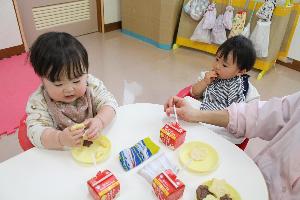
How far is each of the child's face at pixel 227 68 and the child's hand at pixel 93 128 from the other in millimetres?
777

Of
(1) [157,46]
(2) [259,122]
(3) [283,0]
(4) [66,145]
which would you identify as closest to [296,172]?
(2) [259,122]

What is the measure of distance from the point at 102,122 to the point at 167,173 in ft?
0.96

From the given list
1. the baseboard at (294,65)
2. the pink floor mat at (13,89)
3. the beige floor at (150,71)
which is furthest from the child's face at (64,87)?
the baseboard at (294,65)

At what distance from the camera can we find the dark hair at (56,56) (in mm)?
816

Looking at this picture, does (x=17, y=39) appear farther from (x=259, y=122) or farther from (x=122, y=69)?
(x=259, y=122)

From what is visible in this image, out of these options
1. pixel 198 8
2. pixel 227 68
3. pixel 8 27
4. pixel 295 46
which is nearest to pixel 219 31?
pixel 198 8

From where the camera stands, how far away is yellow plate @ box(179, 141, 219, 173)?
76 cm

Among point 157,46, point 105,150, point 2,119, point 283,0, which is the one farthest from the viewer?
point 157,46

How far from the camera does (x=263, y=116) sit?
0.84 m

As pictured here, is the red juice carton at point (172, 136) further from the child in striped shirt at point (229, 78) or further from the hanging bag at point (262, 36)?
the hanging bag at point (262, 36)

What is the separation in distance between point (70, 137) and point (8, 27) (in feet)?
7.34

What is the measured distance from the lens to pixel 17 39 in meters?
2.62

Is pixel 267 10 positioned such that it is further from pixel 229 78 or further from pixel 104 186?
pixel 104 186

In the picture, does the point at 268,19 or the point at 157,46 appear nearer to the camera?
the point at 268,19
